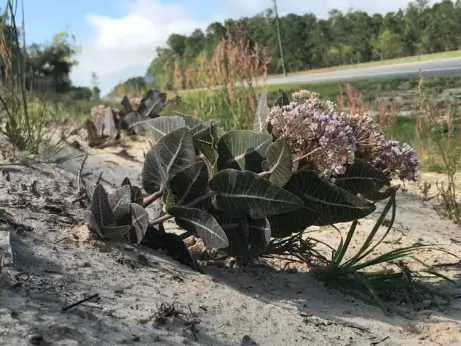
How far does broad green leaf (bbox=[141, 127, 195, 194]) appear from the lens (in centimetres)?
208

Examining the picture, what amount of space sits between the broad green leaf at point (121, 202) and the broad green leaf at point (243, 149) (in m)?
0.35

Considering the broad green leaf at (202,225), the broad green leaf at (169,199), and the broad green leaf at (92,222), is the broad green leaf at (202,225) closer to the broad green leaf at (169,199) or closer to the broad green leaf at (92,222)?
the broad green leaf at (169,199)

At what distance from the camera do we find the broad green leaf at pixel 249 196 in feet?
6.38

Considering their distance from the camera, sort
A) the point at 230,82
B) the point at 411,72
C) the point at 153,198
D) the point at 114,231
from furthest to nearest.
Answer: the point at 411,72 → the point at 230,82 → the point at 153,198 → the point at 114,231

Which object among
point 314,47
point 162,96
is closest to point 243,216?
point 162,96

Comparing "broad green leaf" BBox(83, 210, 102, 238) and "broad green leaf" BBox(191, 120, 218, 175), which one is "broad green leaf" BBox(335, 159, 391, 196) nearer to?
"broad green leaf" BBox(191, 120, 218, 175)

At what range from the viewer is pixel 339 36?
1564 inches

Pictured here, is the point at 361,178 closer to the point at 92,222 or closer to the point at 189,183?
the point at 189,183

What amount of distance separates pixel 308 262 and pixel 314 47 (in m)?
39.8

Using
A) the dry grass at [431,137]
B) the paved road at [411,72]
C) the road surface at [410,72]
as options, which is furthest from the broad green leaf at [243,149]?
the paved road at [411,72]

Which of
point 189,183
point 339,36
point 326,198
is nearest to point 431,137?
point 326,198

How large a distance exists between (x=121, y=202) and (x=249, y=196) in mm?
487

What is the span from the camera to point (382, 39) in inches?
1353

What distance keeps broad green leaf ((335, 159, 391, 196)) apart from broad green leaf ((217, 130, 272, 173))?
0.30 meters
